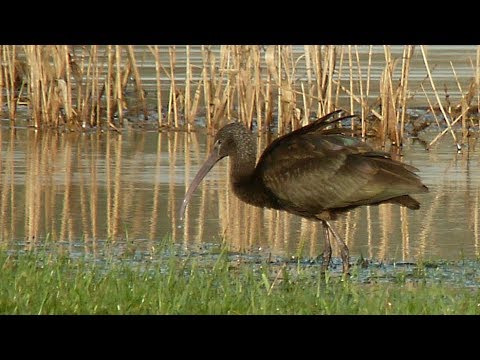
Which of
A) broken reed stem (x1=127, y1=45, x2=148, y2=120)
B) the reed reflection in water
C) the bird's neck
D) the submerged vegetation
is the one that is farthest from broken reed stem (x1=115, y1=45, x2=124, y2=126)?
the submerged vegetation

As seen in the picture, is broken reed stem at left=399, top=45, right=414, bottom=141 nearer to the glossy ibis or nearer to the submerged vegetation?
the glossy ibis

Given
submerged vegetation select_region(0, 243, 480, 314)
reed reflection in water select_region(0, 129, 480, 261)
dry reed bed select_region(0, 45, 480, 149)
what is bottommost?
submerged vegetation select_region(0, 243, 480, 314)

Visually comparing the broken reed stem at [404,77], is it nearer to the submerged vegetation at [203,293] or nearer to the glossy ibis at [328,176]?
the glossy ibis at [328,176]

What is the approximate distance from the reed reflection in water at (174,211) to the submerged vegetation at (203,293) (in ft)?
2.60

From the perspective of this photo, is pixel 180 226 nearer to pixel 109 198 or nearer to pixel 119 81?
pixel 109 198

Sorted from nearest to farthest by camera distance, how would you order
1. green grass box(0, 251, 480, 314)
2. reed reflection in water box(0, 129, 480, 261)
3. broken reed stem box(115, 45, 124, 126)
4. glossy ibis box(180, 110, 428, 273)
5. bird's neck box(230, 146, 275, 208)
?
1. green grass box(0, 251, 480, 314)
2. glossy ibis box(180, 110, 428, 273)
3. bird's neck box(230, 146, 275, 208)
4. reed reflection in water box(0, 129, 480, 261)
5. broken reed stem box(115, 45, 124, 126)

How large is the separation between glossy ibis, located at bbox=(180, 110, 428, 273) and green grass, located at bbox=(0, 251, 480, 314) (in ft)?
3.83

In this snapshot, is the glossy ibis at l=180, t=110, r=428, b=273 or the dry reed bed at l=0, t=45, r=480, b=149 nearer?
the glossy ibis at l=180, t=110, r=428, b=273

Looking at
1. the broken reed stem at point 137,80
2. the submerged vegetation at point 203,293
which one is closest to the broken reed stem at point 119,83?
the broken reed stem at point 137,80

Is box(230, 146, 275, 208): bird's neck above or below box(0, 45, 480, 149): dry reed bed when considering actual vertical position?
below

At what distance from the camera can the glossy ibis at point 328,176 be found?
28.6 feet

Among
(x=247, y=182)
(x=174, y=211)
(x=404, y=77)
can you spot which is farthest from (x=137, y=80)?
(x=247, y=182)

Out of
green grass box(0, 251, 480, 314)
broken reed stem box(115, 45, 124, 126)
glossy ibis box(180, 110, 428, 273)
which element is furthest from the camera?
broken reed stem box(115, 45, 124, 126)

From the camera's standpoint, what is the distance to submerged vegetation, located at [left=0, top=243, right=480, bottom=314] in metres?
6.24
